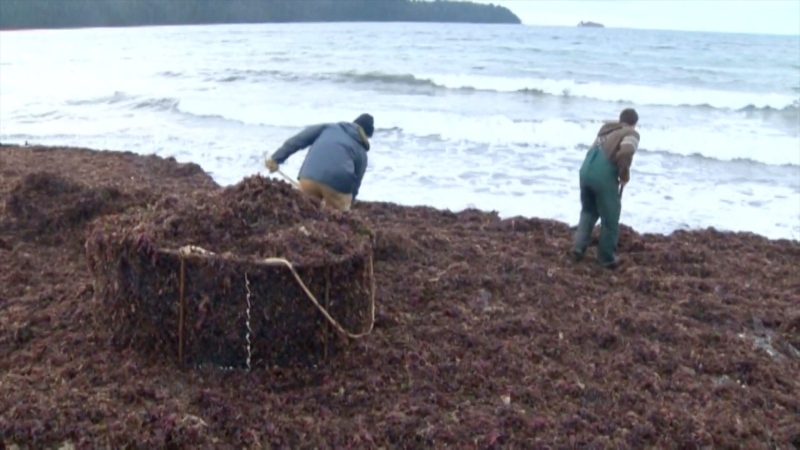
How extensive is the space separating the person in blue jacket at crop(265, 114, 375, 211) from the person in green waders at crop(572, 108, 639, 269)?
2176 millimetres

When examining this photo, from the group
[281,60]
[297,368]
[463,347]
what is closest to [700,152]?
[463,347]

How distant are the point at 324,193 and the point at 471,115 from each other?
45.6ft

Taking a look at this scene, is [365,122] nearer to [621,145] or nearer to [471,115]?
[621,145]

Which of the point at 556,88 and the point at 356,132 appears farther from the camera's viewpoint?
the point at 556,88

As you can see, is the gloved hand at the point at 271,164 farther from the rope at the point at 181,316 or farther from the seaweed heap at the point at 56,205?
the rope at the point at 181,316

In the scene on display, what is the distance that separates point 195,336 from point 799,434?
3.52 m

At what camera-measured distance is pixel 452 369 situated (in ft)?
16.7

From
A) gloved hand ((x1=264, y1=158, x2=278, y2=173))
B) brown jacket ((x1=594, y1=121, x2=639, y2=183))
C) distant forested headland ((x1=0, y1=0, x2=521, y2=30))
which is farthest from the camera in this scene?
distant forested headland ((x1=0, y1=0, x2=521, y2=30))

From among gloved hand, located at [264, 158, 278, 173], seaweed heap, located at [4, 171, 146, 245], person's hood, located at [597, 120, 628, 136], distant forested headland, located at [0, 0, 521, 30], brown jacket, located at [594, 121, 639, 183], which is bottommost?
seaweed heap, located at [4, 171, 146, 245]

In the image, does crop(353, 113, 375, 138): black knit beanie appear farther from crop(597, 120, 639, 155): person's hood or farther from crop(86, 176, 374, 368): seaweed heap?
crop(86, 176, 374, 368): seaweed heap

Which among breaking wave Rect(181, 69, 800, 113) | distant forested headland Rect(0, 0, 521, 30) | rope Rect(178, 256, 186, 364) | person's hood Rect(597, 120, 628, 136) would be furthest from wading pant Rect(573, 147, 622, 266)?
distant forested headland Rect(0, 0, 521, 30)

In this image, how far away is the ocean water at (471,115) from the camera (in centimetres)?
1205

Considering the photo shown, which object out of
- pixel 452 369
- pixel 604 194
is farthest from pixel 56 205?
pixel 604 194

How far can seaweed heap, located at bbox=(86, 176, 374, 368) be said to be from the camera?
470cm
